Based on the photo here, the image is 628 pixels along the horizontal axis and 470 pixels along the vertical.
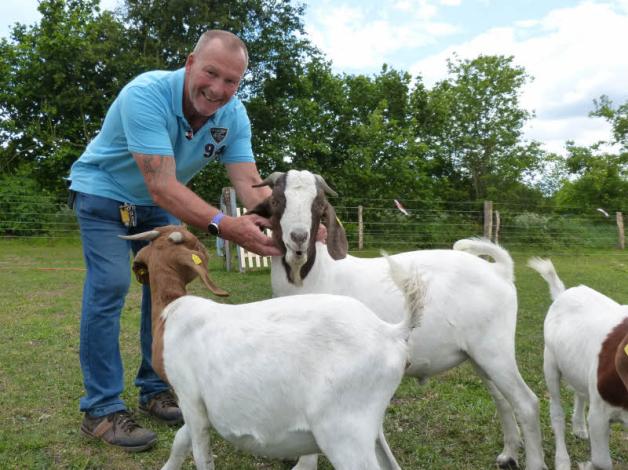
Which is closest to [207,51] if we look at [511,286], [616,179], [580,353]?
[511,286]

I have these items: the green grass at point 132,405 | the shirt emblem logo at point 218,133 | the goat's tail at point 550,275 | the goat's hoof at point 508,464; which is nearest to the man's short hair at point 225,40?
the shirt emblem logo at point 218,133

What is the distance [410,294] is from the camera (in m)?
2.57

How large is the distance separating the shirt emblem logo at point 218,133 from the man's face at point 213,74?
0.84 feet

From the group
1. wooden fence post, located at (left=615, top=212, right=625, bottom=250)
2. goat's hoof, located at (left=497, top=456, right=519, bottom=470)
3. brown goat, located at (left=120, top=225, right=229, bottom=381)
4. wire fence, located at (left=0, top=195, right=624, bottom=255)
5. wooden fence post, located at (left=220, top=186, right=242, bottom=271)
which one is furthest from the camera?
wooden fence post, located at (left=615, top=212, right=625, bottom=250)

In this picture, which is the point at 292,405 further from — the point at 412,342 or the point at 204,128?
the point at 204,128

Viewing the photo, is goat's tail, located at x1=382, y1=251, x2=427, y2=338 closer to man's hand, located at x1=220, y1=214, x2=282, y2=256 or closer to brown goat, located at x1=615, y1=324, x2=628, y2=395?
man's hand, located at x1=220, y1=214, x2=282, y2=256

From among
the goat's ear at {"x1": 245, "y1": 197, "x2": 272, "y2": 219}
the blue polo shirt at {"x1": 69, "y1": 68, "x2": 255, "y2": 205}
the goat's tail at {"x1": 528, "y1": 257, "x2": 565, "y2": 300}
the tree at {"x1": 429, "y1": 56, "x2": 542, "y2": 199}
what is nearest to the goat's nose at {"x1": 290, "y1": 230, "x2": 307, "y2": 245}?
the goat's ear at {"x1": 245, "y1": 197, "x2": 272, "y2": 219}

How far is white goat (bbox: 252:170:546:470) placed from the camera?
3365mm

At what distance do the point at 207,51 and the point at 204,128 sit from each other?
524 mm

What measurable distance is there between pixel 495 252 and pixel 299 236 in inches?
60.1

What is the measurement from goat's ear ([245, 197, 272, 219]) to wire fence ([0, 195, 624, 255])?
14.3 m

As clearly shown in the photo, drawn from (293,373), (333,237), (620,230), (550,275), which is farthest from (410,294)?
(620,230)

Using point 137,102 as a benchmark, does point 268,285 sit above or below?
below

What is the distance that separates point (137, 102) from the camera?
11.1 ft
